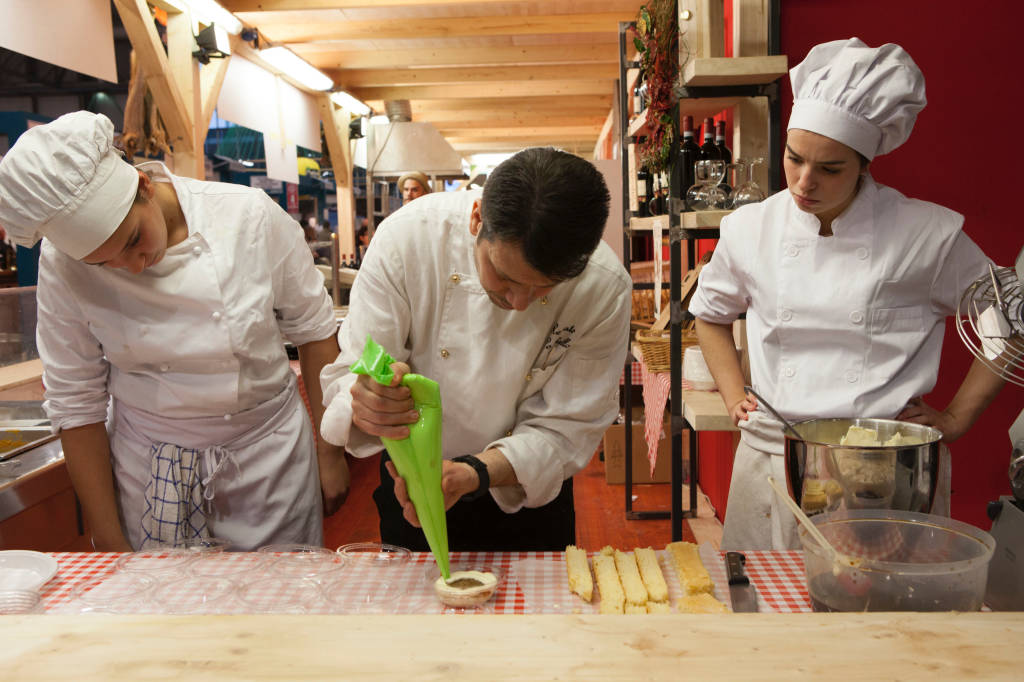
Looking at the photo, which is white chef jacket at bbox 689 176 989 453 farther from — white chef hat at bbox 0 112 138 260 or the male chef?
white chef hat at bbox 0 112 138 260

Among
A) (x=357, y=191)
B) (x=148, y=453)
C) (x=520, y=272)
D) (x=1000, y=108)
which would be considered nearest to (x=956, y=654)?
(x=520, y=272)

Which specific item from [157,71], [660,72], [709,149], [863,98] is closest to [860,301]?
[863,98]

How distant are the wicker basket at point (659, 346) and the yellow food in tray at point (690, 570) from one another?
6.10 ft

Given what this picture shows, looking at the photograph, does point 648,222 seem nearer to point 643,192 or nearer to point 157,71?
point 643,192

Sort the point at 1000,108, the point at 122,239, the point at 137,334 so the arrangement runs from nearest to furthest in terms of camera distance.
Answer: the point at 122,239
the point at 137,334
the point at 1000,108

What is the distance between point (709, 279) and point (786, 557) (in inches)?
36.2

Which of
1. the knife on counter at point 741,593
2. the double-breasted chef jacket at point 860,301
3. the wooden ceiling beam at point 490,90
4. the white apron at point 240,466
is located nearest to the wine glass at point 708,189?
the double-breasted chef jacket at point 860,301

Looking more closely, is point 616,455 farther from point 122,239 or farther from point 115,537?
point 122,239

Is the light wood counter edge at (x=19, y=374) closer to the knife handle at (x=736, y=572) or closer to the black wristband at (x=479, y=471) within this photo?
the black wristband at (x=479, y=471)

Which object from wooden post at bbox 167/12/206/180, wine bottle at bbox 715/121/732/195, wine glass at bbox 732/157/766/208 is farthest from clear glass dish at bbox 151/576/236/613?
wooden post at bbox 167/12/206/180

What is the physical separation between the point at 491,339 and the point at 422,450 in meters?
0.37

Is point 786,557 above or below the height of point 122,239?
below

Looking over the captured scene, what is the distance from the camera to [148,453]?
1900mm

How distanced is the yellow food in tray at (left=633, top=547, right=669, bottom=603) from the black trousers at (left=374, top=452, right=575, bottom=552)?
1.47ft
